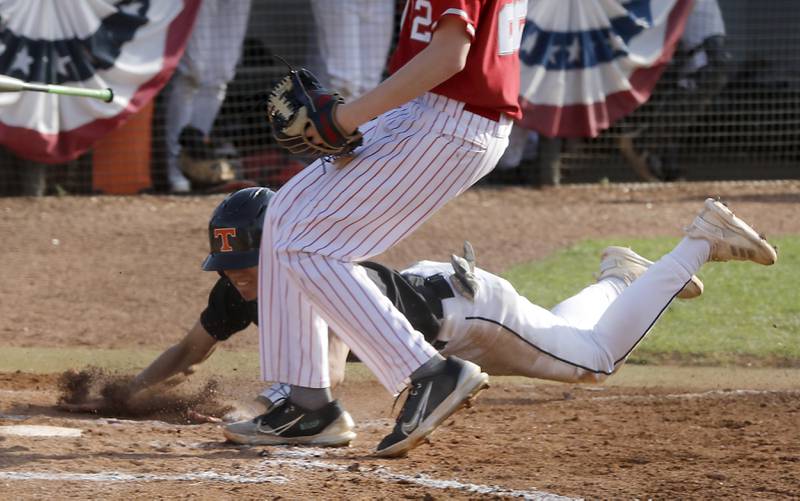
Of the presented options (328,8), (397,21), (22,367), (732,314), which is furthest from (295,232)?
(397,21)

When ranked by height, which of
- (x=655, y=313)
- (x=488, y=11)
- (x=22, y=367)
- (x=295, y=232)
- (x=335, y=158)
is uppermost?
(x=488, y=11)

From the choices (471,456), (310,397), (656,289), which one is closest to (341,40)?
(656,289)

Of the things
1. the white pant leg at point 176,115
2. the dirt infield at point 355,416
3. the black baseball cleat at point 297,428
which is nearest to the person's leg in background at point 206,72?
the white pant leg at point 176,115

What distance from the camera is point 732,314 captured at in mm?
6000

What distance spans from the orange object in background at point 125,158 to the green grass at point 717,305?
3403 millimetres

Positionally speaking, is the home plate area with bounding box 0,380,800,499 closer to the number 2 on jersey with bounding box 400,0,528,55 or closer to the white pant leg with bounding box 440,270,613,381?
the white pant leg with bounding box 440,270,613,381

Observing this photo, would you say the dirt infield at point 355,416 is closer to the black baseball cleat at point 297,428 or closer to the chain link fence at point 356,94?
the black baseball cleat at point 297,428

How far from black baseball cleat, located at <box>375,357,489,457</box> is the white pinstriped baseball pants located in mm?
59

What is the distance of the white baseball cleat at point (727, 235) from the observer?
4.04m

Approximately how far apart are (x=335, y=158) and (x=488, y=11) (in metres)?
0.59

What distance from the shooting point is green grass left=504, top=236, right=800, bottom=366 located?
5383mm

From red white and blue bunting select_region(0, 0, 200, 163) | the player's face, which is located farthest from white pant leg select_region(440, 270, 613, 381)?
red white and blue bunting select_region(0, 0, 200, 163)

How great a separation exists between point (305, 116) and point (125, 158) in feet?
19.7

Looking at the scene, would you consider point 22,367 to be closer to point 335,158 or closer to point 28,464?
point 28,464
